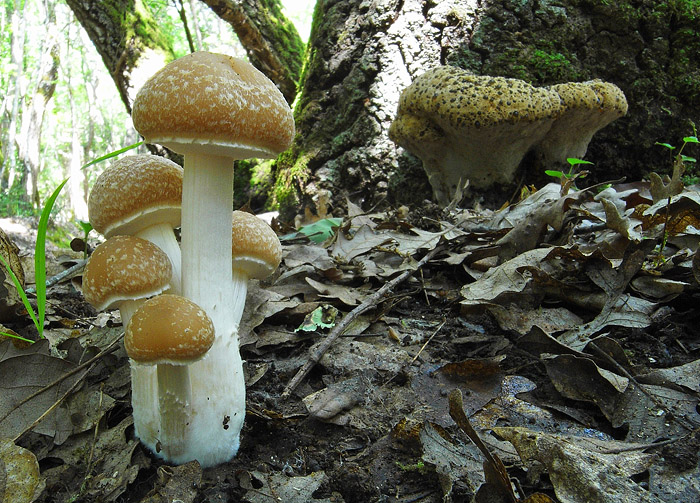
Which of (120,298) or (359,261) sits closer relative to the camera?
(120,298)

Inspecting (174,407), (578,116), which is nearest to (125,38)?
(578,116)

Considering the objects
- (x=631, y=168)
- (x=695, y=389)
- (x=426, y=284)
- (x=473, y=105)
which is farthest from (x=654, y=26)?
(x=695, y=389)

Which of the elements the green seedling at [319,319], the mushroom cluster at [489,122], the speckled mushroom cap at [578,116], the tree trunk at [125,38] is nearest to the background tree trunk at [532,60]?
the speckled mushroom cap at [578,116]

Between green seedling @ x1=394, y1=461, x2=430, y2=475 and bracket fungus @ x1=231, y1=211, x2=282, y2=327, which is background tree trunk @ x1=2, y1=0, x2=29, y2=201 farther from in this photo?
green seedling @ x1=394, y1=461, x2=430, y2=475

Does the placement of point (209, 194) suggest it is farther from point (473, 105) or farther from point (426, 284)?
point (473, 105)

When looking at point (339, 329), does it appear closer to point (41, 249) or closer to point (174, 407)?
point (174, 407)

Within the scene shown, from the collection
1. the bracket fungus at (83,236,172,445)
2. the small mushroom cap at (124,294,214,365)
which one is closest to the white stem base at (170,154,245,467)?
the bracket fungus at (83,236,172,445)
